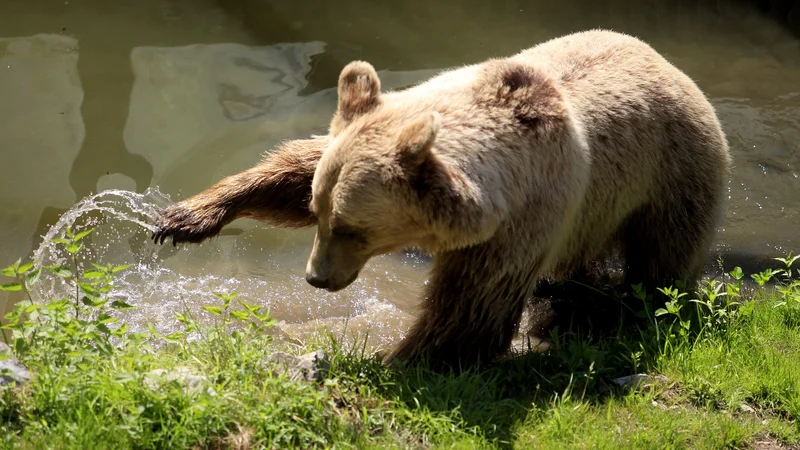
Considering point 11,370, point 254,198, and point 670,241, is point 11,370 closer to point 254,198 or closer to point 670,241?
point 254,198

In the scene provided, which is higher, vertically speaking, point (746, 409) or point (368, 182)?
point (368, 182)

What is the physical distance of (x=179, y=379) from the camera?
10.4 feet

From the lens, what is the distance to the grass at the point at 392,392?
2986 mm

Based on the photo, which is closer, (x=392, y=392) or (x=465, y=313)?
(x=392, y=392)

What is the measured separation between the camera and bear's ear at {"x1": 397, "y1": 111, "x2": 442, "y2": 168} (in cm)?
337

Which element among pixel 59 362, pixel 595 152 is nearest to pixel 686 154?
pixel 595 152

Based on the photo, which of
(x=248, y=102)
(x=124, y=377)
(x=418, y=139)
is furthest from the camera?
(x=248, y=102)

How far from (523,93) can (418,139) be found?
2.41ft

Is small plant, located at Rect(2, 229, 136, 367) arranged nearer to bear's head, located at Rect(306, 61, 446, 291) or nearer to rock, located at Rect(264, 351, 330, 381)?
rock, located at Rect(264, 351, 330, 381)

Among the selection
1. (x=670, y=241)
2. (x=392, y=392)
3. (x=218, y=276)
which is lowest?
(x=218, y=276)

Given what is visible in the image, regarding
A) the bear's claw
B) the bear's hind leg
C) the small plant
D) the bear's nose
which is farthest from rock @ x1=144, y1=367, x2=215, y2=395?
the bear's hind leg

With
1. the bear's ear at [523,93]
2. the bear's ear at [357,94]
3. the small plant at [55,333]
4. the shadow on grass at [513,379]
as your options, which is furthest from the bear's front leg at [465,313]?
the small plant at [55,333]

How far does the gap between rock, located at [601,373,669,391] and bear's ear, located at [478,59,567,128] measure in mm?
1173

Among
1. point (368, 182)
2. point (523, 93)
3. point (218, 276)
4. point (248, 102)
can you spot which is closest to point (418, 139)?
point (368, 182)
